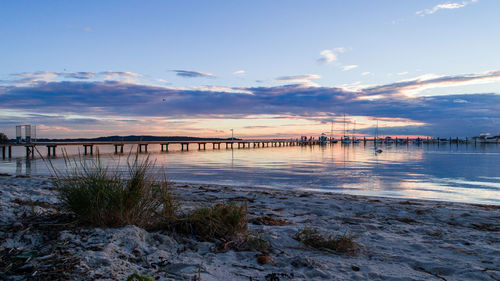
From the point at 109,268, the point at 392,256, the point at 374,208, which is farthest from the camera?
the point at 374,208

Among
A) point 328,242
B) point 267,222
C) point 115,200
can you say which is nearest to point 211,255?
point 115,200

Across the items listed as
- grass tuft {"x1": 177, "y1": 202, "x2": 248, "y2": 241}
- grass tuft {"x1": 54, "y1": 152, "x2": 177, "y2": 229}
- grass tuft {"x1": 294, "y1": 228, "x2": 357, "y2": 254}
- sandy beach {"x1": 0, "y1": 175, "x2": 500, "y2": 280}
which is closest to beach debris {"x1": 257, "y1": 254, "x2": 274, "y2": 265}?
sandy beach {"x1": 0, "y1": 175, "x2": 500, "y2": 280}

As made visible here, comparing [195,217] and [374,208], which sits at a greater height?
[195,217]

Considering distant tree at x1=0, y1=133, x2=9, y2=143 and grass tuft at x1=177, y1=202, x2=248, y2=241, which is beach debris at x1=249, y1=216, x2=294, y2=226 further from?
distant tree at x1=0, y1=133, x2=9, y2=143

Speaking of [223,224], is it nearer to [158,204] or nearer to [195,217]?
[195,217]

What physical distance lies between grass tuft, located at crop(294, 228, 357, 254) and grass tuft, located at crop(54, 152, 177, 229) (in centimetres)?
172

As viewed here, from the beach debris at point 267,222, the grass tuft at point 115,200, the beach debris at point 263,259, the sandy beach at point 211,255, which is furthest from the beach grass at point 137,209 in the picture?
the beach debris at point 267,222

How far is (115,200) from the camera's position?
12.5 ft

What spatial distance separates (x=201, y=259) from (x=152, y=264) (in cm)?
49

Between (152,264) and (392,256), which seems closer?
(152,264)

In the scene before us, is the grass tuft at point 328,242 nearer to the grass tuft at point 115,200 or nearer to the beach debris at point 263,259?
the beach debris at point 263,259

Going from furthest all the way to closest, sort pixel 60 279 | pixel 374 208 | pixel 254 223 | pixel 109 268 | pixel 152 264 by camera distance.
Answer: pixel 374 208 < pixel 254 223 < pixel 152 264 < pixel 109 268 < pixel 60 279

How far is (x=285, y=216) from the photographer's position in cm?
616

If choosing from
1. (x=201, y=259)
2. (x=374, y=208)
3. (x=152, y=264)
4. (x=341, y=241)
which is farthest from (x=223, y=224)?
(x=374, y=208)
